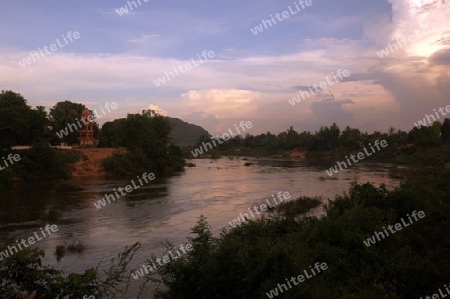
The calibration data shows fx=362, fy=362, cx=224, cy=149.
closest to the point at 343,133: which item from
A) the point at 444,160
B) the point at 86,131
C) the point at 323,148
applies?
the point at 323,148

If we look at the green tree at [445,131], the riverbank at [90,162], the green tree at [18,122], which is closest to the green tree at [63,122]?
the green tree at [18,122]

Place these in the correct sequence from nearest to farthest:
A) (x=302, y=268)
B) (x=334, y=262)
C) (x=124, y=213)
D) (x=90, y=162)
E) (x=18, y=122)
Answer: (x=302, y=268) < (x=334, y=262) < (x=124, y=213) < (x=18, y=122) < (x=90, y=162)

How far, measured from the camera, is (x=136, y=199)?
27438 mm

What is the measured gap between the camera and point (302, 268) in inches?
Result: 355

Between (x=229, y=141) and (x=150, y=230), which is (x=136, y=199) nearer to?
(x=150, y=230)

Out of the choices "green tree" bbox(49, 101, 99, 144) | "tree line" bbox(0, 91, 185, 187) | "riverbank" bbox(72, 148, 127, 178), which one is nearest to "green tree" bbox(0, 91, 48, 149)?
"tree line" bbox(0, 91, 185, 187)

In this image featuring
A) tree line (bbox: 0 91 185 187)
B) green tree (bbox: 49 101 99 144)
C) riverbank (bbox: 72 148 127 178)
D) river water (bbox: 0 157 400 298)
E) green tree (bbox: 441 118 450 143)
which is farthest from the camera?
green tree (bbox: 441 118 450 143)

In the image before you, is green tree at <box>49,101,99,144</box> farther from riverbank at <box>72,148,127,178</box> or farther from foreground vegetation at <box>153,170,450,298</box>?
foreground vegetation at <box>153,170,450,298</box>

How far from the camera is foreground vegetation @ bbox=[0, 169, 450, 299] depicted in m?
8.20

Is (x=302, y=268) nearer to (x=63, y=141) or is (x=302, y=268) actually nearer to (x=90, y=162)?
(x=90, y=162)

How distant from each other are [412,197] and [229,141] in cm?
11253

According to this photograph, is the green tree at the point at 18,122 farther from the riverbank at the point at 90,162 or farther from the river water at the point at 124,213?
the river water at the point at 124,213

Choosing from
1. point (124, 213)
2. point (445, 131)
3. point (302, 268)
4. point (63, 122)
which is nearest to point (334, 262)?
point (302, 268)

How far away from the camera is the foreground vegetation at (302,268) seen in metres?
8.20
